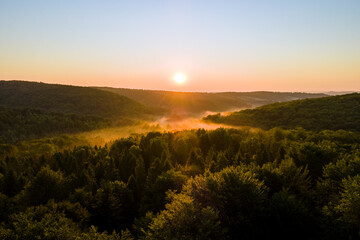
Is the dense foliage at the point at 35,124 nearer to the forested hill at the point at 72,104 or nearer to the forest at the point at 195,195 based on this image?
the forested hill at the point at 72,104

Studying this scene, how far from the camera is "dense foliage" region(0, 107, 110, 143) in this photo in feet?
388

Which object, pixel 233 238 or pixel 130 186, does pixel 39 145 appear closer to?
pixel 130 186

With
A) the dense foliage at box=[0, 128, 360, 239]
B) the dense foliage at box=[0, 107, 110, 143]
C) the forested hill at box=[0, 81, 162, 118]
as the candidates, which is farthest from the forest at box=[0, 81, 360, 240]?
the forested hill at box=[0, 81, 162, 118]

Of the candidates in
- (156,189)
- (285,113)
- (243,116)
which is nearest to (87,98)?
(243,116)

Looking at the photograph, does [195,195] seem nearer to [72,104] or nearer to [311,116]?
[311,116]

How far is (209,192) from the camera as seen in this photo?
22.1m

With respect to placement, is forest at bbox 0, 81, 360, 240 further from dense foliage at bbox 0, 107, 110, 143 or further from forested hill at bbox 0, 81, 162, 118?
forested hill at bbox 0, 81, 162, 118

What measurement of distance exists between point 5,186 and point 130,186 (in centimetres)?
2025

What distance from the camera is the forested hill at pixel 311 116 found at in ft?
266

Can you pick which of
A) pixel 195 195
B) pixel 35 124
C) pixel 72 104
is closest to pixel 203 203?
pixel 195 195

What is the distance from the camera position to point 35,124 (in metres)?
128

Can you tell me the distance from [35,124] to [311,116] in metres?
129

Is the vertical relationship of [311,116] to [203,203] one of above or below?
above

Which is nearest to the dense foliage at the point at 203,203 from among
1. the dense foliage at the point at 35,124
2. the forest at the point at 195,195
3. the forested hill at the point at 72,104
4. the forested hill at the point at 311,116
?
the forest at the point at 195,195
